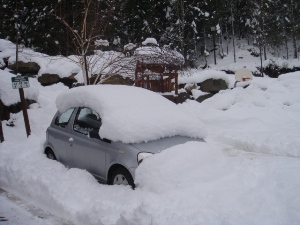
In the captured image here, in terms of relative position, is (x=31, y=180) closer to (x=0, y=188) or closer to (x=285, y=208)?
(x=0, y=188)

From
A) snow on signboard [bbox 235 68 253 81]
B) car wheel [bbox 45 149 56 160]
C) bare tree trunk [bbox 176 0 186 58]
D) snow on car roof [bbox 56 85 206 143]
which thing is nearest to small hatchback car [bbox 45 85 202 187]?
snow on car roof [bbox 56 85 206 143]

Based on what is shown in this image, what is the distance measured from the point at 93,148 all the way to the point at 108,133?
0.49 metres

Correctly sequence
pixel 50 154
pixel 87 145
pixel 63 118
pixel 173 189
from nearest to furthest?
1. pixel 173 189
2. pixel 87 145
3. pixel 63 118
4. pixel 50 154

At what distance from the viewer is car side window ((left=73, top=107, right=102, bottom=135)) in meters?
4.91

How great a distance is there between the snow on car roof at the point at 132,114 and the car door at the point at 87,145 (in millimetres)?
179

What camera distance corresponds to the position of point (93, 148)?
15.5 ft

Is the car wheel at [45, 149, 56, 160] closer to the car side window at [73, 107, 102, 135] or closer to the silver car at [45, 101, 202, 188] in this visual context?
the silver car at [45, 101, 202, 188]

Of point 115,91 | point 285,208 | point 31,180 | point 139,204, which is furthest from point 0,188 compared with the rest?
point 285,208

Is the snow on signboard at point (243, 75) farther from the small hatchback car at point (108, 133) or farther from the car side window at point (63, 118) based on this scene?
the car side window at point (63, 118)

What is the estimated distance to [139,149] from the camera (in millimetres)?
4207

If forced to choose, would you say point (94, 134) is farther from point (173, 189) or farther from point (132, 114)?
point (173, 189)

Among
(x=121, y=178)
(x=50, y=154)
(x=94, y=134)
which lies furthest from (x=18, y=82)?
(x=121, y=178)

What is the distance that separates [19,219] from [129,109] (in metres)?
2.29

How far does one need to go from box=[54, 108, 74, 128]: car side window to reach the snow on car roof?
10 centimetres
